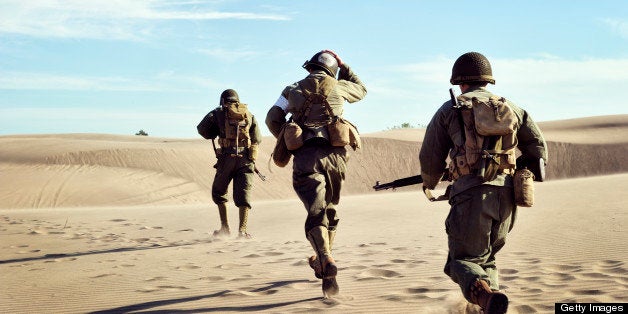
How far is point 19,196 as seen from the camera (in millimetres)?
22047

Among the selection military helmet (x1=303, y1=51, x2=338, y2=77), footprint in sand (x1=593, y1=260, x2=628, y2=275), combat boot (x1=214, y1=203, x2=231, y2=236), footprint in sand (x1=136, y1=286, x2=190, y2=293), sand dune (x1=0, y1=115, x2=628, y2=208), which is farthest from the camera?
sand dune (x1=0, y1=115, x2=628, y2=208)

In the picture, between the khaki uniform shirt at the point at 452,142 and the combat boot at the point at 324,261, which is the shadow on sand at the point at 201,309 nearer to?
the combat boot at the point at 324,261

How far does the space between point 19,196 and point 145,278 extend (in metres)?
16.3

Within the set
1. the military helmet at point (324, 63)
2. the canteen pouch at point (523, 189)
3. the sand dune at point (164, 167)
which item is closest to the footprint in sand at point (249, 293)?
the military helmet at point (324, 63)

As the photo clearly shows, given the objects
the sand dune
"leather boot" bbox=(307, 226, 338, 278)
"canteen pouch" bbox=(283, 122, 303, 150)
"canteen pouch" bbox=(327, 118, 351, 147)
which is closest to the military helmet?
"canteen pouch" bbox=(327, 118, 351, 147)

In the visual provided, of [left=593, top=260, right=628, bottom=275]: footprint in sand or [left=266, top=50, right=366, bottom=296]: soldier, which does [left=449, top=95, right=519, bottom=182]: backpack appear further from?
[left=593, top=260, right=628, bottom=275]: footprint in sand

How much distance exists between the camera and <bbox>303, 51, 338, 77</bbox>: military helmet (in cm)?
658

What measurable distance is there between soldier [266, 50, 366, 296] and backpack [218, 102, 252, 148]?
380 centimetres

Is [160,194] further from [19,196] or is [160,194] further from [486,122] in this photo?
[486,122]

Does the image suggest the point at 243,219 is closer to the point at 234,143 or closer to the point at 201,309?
the point at 234,143

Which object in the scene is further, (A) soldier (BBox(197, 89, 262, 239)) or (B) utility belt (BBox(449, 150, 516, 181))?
(A) soldier (BBox(197, 89, 262, 239))

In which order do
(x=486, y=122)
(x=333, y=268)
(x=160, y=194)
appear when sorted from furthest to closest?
(x=160, y=194)
(x=333, y=268)
(x=486, y=122)

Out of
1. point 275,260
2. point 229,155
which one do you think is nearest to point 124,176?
point 229,155

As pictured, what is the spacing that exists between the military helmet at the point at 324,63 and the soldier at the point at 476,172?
6.08 ft
